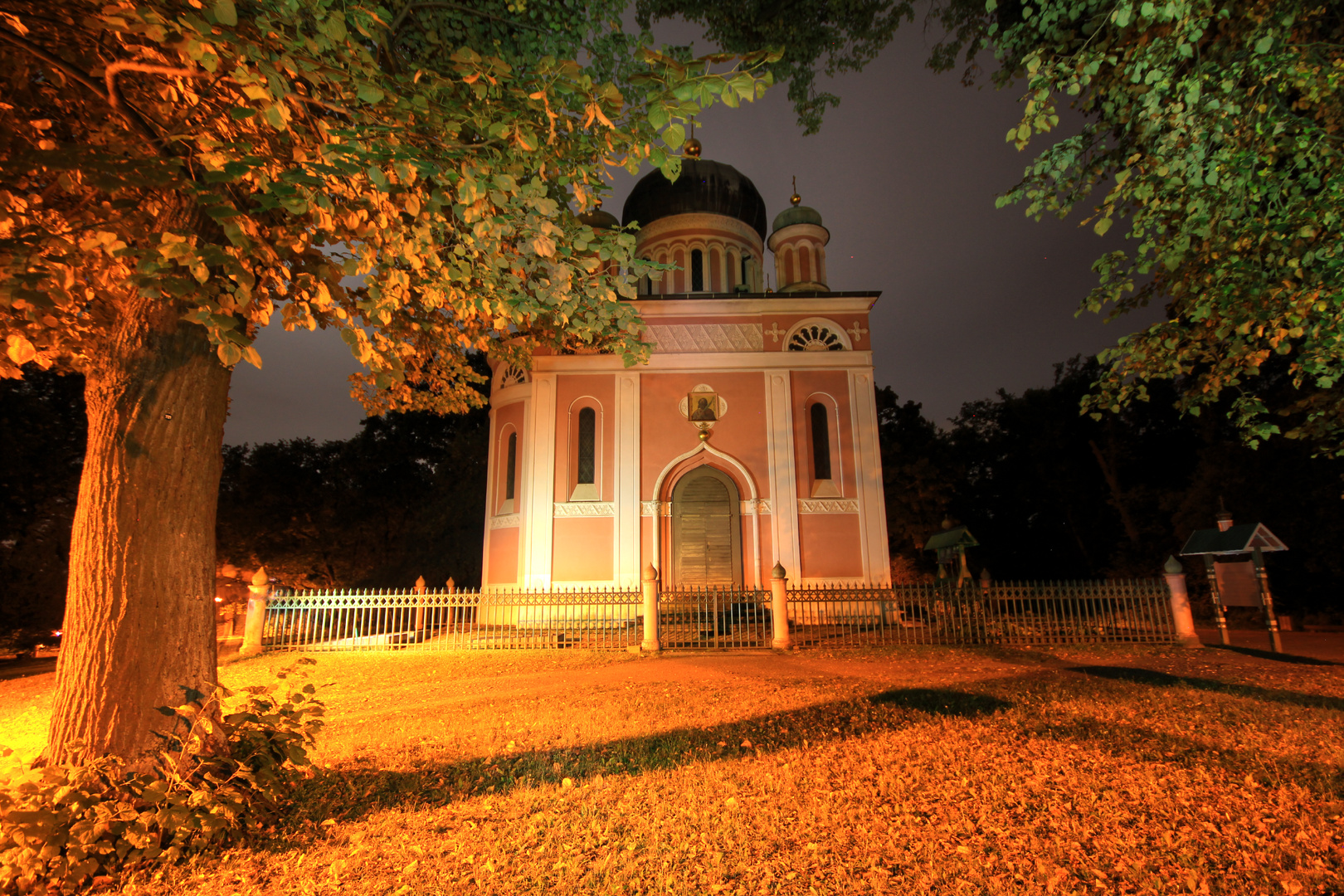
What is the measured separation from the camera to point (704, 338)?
1811 cm

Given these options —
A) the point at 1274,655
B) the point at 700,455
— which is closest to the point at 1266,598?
the point at 1274,655

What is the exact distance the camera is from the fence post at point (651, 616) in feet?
Result: 37.5

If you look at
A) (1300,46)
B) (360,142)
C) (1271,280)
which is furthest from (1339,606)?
(360,142)

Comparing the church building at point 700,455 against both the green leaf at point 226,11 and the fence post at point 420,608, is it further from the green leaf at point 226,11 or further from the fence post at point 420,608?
the green leaf at point 226,11

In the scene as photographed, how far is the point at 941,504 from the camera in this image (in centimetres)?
2744

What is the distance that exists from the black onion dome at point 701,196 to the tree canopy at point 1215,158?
51.1ft

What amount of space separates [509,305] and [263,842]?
136 inches

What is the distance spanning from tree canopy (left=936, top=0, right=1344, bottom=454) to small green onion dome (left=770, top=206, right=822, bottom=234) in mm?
13373

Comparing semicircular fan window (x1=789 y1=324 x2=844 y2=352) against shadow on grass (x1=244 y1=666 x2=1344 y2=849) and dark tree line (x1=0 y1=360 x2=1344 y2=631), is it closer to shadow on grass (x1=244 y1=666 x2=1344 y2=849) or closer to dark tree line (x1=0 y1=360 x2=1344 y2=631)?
dark tree line (x1=0 y1=360 x2=1344 y2=631)

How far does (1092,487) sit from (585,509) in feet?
78.8

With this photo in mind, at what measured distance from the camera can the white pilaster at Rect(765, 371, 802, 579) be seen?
1655cm

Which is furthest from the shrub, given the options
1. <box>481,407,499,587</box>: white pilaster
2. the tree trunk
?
<box>481,407,499,587</box>: white pilaster

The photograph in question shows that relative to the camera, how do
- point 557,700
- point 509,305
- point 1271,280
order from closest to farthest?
point 509,305, point 1271,280, point 557,700

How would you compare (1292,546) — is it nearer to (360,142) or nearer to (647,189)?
(647,189)
